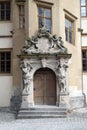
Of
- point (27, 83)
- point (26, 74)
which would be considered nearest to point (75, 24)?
point (26, 74)

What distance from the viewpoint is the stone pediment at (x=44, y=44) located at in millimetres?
18656

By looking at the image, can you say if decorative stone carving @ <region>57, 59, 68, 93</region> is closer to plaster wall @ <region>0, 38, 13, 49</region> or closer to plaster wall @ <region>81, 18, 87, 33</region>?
plaster wall @ <region>0, 38, 13, 49</region>

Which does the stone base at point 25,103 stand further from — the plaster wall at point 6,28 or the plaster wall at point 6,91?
the plaster wall at point 6,28

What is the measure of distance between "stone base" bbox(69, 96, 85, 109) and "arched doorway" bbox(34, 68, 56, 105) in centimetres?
155

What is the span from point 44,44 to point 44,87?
2644mm

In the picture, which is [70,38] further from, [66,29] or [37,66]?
[37,66]

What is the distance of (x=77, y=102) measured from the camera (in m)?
20.8

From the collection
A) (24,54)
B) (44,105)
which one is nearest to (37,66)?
(24,54)

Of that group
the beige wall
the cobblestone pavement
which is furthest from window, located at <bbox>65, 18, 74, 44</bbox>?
the cobblestone pavement

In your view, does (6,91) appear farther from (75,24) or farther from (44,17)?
(75,24)

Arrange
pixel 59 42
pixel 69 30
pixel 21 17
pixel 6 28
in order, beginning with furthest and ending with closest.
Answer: pixel 69 30
pixel 6 28
pixel 21 17
pixel 59 42

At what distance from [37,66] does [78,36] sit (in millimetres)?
5110

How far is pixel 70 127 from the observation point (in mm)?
13891

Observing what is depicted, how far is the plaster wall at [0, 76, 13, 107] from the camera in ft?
67.3
